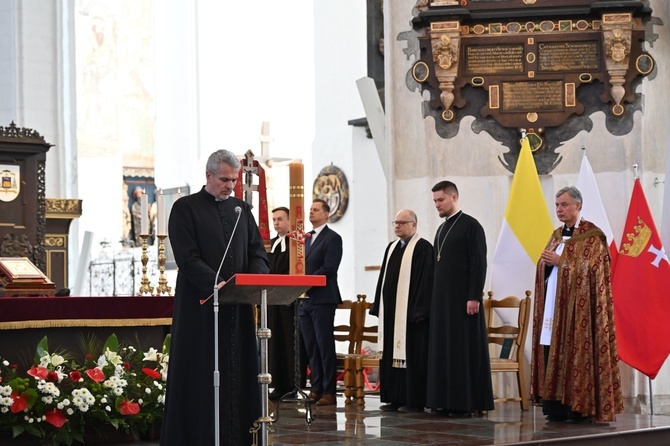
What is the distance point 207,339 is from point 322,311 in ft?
12.8

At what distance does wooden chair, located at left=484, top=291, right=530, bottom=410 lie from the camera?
918 cm

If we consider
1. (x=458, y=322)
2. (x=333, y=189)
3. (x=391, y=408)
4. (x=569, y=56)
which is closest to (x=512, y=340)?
(x=458, y=322)

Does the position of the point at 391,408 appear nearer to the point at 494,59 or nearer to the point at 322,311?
the point at 322,311

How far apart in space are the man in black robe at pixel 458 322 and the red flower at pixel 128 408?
2544mm

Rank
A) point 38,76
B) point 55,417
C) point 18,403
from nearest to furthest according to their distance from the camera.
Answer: point 18,403 < point 55,417 < point 38,76

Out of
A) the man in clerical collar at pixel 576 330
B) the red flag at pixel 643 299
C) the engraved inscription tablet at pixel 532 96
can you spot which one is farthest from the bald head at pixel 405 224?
the red flag at pixel 643 299

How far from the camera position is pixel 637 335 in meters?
9.14

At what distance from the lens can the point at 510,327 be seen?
30.8 feet

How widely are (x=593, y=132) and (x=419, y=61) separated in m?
1.66

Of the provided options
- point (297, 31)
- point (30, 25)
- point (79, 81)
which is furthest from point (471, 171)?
point (79, 81)

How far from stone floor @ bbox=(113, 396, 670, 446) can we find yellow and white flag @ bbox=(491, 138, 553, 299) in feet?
4.42

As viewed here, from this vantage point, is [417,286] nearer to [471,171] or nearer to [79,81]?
[471,171]

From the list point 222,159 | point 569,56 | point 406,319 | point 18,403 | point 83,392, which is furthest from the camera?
point 569,56

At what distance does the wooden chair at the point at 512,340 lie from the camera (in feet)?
30.1
